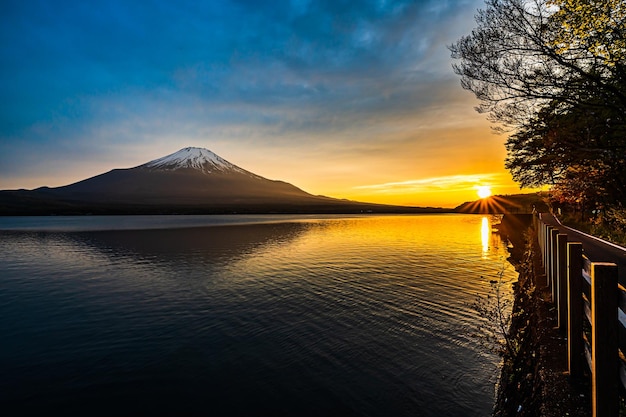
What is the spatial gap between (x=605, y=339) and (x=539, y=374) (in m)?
2.52

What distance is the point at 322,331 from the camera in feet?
40.8

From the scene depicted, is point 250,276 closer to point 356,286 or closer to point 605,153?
point 356,286

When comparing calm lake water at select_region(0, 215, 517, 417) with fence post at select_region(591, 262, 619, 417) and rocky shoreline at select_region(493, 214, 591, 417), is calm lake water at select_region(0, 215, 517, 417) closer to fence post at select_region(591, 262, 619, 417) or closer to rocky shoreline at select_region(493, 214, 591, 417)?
rocky shoreline at select_region(493, 214, 591, 417)

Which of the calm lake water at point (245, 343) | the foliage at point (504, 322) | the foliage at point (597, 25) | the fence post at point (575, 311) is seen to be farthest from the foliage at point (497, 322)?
the foliage at point (597, 25)

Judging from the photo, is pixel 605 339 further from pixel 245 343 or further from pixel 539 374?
pixel 245 343

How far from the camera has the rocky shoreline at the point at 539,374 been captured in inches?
214

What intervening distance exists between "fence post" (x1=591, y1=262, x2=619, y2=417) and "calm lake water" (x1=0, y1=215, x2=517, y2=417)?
3711 mm

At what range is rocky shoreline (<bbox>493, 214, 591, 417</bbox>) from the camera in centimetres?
545

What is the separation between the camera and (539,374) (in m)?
6.43

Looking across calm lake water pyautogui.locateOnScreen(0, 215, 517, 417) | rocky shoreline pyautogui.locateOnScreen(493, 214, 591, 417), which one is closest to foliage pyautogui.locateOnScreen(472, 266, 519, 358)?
rocky shoreline pyautogui.locateOnScreen(493, 214, 591, 417)

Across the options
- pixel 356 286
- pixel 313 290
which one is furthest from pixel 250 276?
pixel 356 286

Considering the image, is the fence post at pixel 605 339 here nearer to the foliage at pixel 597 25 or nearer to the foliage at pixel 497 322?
the foliage at pixel 497 322

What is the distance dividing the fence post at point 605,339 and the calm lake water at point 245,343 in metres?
3.71

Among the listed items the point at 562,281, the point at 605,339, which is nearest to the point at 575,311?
the point at 605,339
